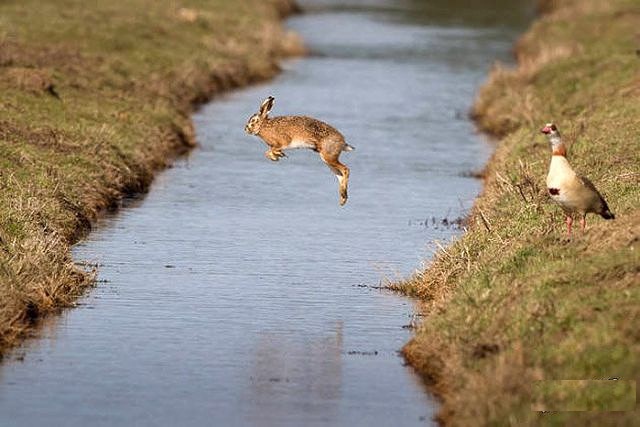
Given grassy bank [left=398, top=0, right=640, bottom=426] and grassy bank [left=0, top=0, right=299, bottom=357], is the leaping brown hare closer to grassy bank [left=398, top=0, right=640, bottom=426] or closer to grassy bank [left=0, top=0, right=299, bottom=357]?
grassy bank [left=398, top=0, right=640, bottom=426]

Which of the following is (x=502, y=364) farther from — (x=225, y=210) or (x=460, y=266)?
(x=225, y=210)

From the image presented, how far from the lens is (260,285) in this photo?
21.6 meters

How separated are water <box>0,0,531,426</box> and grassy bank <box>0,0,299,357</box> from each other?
0.52 meters

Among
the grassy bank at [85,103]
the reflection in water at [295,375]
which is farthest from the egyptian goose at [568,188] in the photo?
the grassy bank at [85,103]

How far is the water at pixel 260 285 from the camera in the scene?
52.7 feet

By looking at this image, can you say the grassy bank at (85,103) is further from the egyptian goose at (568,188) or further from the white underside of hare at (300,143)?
the egyptian goose at (568,188)

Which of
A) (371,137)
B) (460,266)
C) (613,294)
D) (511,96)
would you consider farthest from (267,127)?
(511,96)

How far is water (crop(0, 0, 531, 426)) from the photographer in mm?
16062

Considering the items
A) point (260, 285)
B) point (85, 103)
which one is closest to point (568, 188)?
point (260, 285)

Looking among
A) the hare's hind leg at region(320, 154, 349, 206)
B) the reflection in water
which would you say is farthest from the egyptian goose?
the hare's hind leg at region(320, 154, 349, 206)

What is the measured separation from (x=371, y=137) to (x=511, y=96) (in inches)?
160

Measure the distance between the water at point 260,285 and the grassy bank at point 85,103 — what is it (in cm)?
52

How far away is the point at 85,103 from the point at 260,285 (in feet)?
42.8

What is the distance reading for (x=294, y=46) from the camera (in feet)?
180
